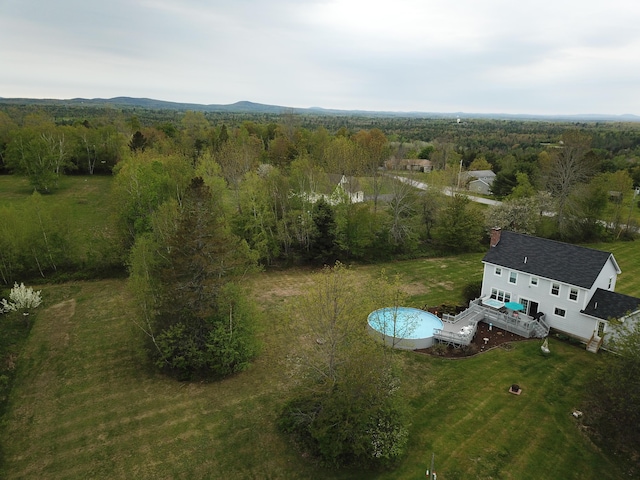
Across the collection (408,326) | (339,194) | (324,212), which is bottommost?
(408,326)

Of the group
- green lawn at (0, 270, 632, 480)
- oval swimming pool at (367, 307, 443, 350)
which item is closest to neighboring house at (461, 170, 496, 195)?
oval swimming pool at (367, 307, 443, 350)

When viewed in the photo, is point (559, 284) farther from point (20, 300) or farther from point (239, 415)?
point (20, 300)

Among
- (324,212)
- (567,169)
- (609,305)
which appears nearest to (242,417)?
(609,305)

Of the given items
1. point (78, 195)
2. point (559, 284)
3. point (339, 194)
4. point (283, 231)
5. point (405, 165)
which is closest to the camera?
point (559, 284)

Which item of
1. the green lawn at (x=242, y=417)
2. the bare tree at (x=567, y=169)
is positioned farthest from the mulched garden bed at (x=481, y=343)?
the bare tree at (x=567, y=169)

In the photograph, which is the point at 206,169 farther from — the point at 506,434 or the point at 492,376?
the point at 506,434

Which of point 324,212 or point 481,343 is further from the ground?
point 324,212
